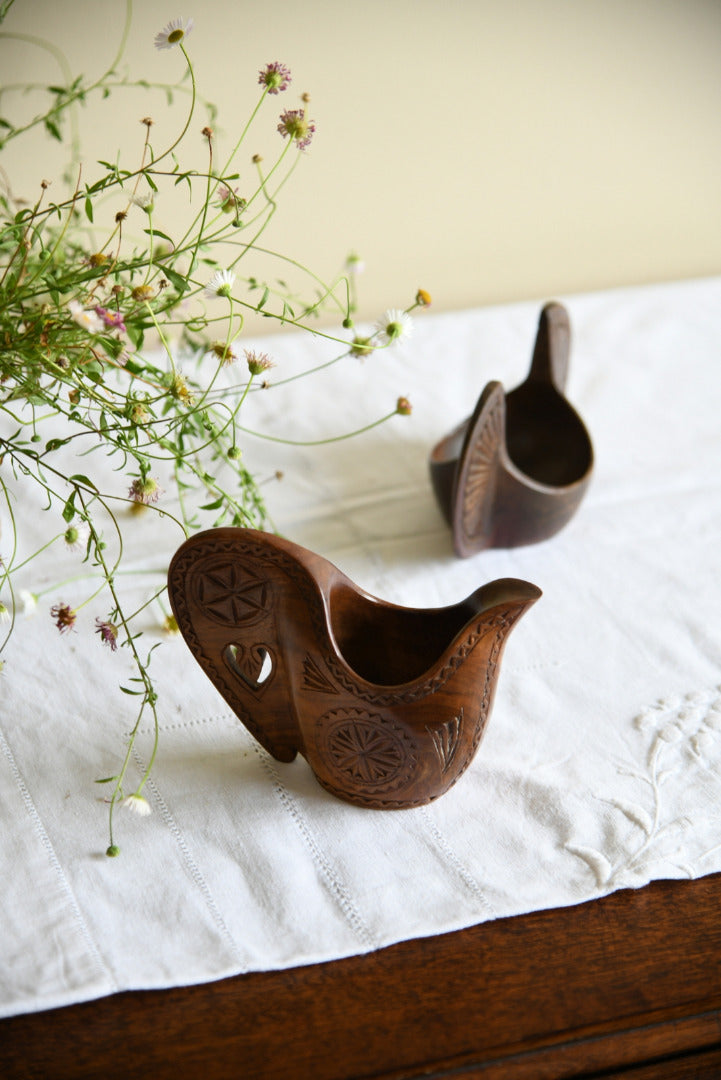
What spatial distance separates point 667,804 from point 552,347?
488 millimetres

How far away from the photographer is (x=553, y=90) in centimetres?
125

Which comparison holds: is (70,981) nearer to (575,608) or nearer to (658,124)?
(575,608)

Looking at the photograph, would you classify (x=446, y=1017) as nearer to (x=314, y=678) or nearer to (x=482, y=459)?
(x=314, y=678)

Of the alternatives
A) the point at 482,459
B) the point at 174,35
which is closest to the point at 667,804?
the point at 482,459

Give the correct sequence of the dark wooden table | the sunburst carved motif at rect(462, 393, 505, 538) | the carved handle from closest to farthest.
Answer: the dark wooden table
the sunburst carved motif at rect(462, 393, 505, 538)
the carved handle

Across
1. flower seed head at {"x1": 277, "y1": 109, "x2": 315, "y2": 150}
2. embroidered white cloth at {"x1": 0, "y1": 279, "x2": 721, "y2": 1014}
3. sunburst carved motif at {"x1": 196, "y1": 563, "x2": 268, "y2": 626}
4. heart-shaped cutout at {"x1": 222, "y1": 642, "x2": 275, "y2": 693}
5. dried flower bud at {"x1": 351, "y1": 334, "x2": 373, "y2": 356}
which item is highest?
flower seed head at {"x1": 277, "y1": 109, "x2": 315, "y2": 150}

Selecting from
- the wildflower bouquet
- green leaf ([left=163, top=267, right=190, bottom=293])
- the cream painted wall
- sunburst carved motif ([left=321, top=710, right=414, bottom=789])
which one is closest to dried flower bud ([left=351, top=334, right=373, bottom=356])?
the wildflower bouquet

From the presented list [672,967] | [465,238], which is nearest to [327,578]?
[672,967]

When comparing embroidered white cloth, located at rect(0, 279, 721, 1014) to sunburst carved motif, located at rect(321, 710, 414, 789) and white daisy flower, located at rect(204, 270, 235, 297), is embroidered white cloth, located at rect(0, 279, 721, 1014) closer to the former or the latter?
sunburst carved motif, located at rect(321, 710, 414, 789)

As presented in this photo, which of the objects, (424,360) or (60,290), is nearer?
(60,290)

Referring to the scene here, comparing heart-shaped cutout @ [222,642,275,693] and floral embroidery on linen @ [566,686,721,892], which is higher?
heart-shaped cutout @ [222,642,275,693]

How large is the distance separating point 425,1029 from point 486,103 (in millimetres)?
1059

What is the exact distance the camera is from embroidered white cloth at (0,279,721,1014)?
0.59 m

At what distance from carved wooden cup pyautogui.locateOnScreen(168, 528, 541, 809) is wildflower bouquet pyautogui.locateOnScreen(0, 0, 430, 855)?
1.7 inches
